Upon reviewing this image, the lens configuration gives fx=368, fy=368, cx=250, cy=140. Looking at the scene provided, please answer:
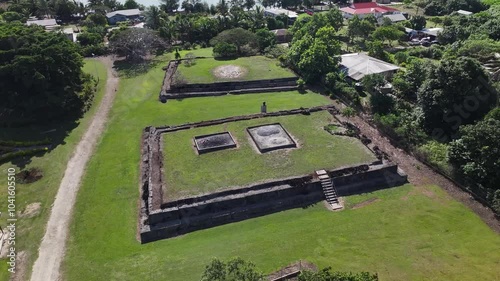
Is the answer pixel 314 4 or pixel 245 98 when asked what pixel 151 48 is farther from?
pixel 314 4

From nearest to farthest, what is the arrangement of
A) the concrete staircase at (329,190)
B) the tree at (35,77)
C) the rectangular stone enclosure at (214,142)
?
the concrete staircase at (329,190), the rectangular stone enclosure at (214,142), the tree at (35,77)

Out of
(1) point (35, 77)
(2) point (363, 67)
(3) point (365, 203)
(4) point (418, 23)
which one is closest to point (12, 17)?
(1) point (35, 77)

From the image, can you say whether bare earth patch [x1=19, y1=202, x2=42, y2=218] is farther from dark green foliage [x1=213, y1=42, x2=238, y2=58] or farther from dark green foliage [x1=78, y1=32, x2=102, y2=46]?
dark green foliage [x1=78, y1=32, x2=102, y2=46]

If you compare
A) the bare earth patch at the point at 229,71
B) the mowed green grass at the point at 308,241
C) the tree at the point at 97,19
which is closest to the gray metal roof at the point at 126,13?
the tree at the point at 97,19

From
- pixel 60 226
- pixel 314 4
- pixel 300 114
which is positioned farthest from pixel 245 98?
pixel 314 4

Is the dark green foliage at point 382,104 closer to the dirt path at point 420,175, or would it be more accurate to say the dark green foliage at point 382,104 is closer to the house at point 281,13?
the dirt path at point 420,175

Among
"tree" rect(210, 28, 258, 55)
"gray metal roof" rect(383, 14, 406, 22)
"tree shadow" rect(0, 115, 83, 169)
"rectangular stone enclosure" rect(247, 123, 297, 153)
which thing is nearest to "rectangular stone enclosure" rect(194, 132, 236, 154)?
"rectangular stone enclosure" rect(247, 123, 297, 153)
